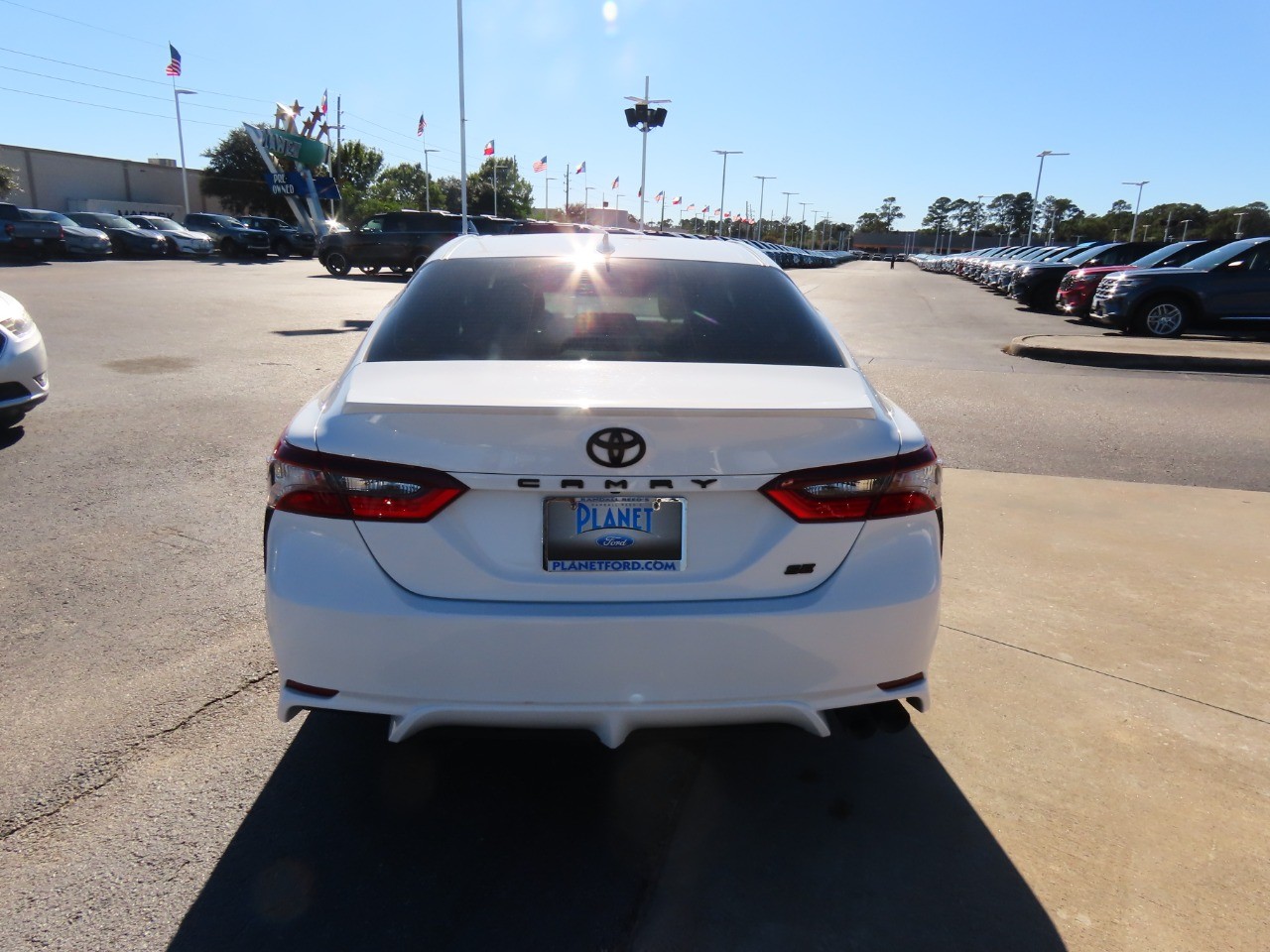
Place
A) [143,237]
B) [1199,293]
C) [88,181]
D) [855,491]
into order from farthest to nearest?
[88,181] < [143,237] < [1199,293] < [855,491]

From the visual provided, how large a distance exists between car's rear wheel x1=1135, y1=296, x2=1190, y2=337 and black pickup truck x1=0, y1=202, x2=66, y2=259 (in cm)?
3088

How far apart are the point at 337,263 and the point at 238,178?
49260 mm

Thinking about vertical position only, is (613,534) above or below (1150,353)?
above

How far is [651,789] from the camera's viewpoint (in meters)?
2.80

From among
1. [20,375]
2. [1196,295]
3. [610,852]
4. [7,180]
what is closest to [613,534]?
[610,852]

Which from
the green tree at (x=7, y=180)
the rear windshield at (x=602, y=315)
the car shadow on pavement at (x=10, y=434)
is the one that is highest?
the green tree at (x=7, y=180)

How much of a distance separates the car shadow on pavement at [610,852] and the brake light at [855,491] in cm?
67

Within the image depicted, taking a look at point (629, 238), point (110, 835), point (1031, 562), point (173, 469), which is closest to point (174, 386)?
point (173, 469)

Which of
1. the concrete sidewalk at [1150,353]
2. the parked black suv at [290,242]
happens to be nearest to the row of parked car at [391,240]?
the parked black suv at [290,242]

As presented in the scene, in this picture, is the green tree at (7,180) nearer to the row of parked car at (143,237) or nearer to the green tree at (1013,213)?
the row of parked car at (143,237)

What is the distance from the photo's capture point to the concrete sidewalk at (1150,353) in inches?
439

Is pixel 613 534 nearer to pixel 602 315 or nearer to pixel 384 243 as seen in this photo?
pixel 602 315

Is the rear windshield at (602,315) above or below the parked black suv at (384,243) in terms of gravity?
above

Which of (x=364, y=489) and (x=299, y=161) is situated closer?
(x=364, y=489)
